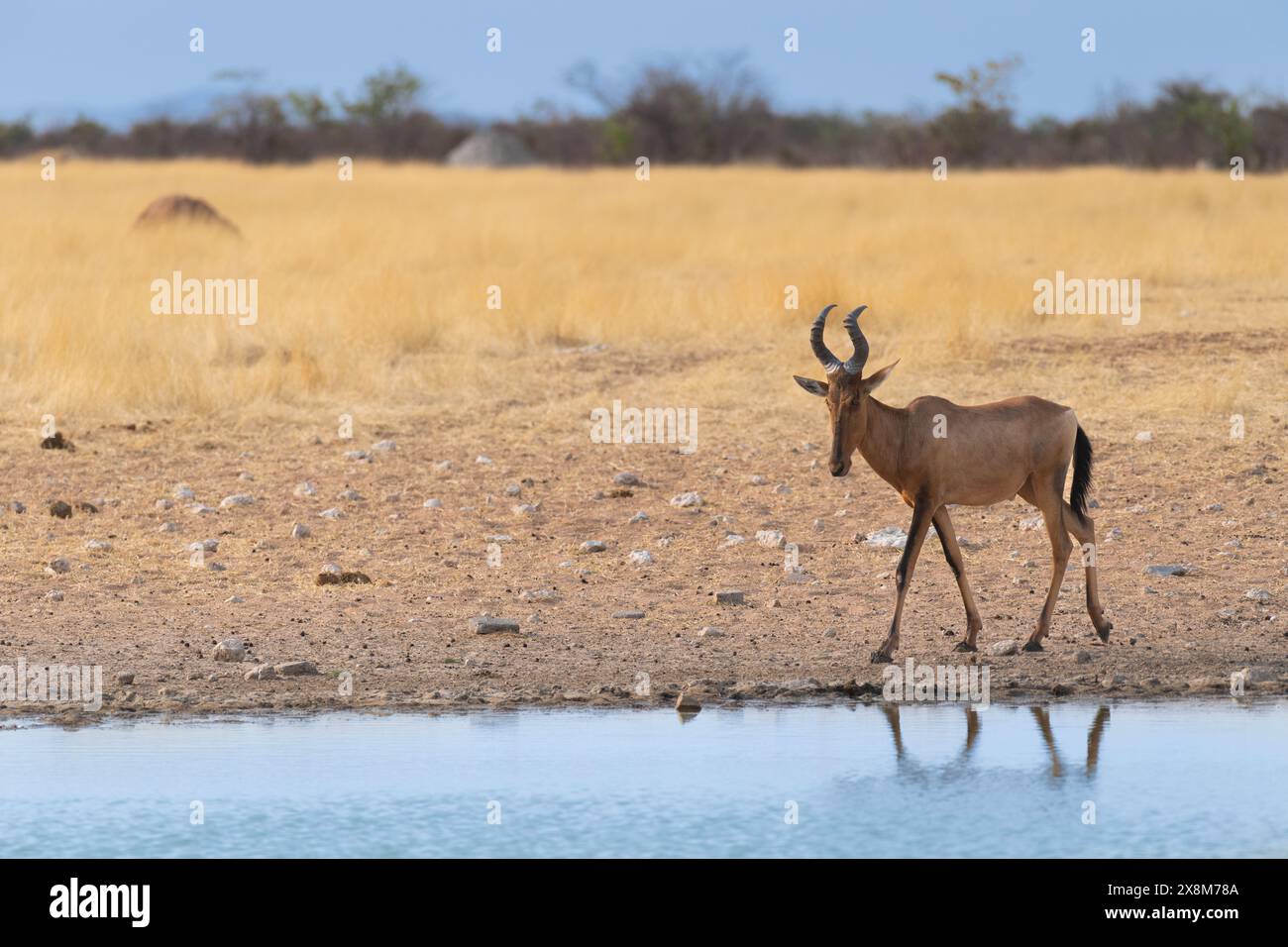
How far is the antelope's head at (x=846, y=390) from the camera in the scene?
814cm

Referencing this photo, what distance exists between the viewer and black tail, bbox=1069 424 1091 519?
28.1 feet

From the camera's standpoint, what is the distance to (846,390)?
8.18 meters

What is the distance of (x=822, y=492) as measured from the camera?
11.4 m

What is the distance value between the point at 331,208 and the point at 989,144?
22638 mm

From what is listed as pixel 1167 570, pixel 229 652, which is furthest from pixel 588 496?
pixel 229 652

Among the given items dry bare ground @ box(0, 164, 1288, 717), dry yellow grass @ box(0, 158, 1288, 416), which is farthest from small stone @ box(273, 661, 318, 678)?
dry yellow grass @ box(0, 158, 1288, 416)

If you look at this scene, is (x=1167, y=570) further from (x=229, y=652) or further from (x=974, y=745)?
(x=229, y=652)

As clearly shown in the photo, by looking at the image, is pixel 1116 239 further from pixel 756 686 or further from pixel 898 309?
pixel 756 686

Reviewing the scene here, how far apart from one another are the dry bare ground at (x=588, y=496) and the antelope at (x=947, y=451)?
0.37m

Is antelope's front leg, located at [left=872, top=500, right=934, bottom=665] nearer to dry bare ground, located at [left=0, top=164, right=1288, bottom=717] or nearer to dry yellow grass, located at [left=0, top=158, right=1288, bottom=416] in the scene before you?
dry bare ground, located at [left=0, top=164, right=1288, bottom=717]

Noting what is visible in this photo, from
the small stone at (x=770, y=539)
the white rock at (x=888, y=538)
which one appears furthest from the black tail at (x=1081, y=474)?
the small stone at (x=770, y=539)

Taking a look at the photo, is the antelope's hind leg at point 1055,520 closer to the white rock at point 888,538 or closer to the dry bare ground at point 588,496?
the dry bare ground at point 588,496

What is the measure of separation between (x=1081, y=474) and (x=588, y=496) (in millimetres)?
3613

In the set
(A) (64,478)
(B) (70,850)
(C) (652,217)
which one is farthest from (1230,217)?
(B) (70,850)
